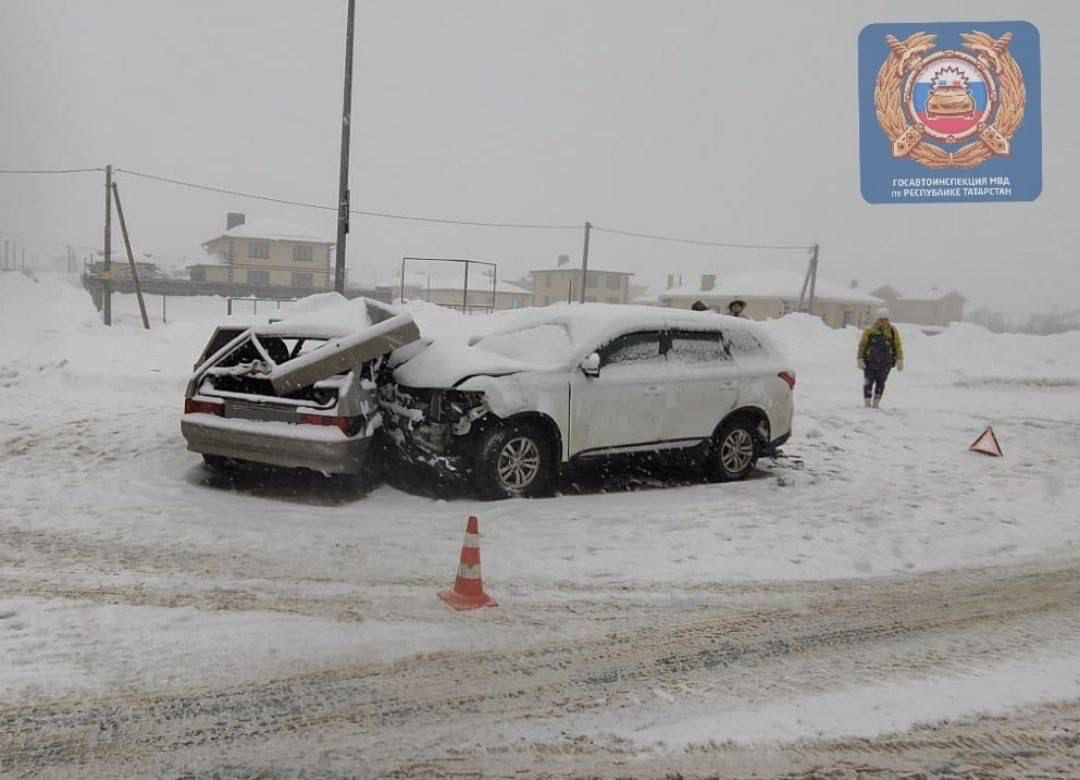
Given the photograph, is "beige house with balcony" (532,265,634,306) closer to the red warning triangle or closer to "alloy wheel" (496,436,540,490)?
the red warning triangle

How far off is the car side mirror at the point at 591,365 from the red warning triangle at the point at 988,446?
19.8ft

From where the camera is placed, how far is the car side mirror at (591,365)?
6.66 m

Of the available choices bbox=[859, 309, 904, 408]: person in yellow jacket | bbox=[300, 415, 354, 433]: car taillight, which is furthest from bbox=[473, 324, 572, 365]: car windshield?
bbox=[859, 309, 904, 408]: person in yellow jacket

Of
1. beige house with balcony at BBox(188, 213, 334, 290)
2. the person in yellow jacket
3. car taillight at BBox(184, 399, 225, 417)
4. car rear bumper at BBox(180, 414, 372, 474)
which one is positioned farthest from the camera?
beige house with balcony at BBox(188, 213, 334, 290)

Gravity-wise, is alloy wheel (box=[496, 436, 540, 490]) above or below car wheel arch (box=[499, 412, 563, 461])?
below

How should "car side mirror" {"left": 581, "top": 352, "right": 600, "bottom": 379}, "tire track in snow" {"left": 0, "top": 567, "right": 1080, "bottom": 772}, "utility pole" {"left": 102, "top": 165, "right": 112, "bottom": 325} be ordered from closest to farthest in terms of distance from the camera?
"tire track in snow" {"left": 0, "top": 567, "right": 1080, "bottom": 772} < "car side mirror" {"left": 581, "top": 352, "right": 600, "bottom": 379} < "utility pole" {"left": 102, "top": 165, "right": 112, "bottom": 325}

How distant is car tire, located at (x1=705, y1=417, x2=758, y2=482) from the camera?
25.2 feet

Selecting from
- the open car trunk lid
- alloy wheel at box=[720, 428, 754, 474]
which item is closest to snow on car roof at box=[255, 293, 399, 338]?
the open car trunk lid

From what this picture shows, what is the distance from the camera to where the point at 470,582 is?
14.1 feet

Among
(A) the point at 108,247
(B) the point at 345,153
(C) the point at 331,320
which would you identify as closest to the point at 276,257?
(A) the point at 108,247

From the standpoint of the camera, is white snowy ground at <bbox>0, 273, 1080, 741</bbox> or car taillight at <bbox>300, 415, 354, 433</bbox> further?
car taillight at <bbox>300, 415, 354, 433</bbox>

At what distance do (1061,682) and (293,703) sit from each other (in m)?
3.50

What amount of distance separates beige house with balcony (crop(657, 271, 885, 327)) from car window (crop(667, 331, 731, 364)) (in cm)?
4859

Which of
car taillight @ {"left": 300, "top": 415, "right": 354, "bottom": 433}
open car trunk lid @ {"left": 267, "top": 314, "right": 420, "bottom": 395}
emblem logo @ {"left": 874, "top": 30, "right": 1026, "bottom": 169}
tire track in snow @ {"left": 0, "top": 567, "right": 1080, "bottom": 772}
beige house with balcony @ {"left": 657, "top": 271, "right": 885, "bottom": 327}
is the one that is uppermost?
beige house with balcony @ {"left": 657, "top": 271, "right": 885, "bottom": 327}
